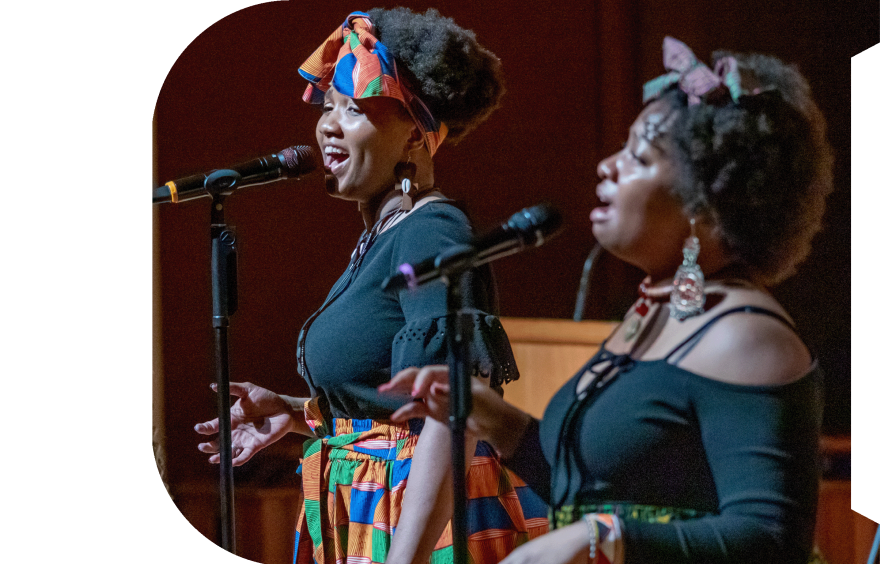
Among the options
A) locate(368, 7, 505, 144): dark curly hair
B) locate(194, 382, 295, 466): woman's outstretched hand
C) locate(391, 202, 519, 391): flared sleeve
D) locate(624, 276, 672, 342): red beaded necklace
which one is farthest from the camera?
locate(194, 382, 295, 466): woman's outstretched hand

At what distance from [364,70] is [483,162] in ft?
0.96

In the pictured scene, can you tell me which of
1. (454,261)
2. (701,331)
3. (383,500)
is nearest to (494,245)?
(454,261)

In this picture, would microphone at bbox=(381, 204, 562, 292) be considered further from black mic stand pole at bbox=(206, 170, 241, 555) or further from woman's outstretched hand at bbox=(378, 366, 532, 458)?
black mic stand pole at bbox=(206, 170, 241, 555)

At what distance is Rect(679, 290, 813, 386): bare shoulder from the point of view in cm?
148

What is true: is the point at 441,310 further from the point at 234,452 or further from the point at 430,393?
the point at 234,452

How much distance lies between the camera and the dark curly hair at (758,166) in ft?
4.96

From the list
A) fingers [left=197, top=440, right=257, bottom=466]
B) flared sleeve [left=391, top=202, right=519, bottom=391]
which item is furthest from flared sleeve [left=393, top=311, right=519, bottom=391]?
fingers [left=197, top=440, right=257, bottom=466]

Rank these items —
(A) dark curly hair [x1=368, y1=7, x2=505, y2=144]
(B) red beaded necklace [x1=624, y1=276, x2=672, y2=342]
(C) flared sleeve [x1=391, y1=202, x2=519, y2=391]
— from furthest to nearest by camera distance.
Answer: (A) dark curly hair [x1=368, y1=7, x2=505, y2=144] < (C) flared sleeve [x1=391, y1=202, x2=519, y2=391] < (B) red beaded necklace [x1=624, y1=276, x2=672, y2=342]

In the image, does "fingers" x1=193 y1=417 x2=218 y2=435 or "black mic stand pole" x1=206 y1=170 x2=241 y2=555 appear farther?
"fingers" x1=193 y1=417 x2=218 y2=435

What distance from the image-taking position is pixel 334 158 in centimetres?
191

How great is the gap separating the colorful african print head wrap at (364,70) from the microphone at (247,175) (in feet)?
0.54

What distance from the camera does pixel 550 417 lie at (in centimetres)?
164

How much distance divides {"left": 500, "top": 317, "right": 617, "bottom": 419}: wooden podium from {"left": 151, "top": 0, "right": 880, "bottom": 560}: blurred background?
2cm

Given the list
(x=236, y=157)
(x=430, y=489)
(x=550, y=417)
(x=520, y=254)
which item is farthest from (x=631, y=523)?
(x=236, y=157)
